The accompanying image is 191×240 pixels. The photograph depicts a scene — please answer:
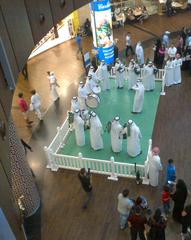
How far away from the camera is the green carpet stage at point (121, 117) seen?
364 inches

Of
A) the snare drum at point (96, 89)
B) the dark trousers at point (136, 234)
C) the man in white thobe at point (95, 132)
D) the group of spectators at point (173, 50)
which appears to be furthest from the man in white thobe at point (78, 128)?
the group of spectators at point (173, 50)

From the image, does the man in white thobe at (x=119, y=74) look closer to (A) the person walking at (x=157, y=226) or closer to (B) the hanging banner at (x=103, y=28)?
(B) the hanging banner at (x=103, y=28)

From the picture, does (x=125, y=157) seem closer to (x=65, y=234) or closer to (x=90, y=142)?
(x=90, y=142)

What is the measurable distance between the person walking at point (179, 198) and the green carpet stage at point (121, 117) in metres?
1.92

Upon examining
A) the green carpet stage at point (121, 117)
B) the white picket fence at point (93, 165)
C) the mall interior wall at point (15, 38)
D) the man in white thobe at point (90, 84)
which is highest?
the mall interior wall at point (15, 38)

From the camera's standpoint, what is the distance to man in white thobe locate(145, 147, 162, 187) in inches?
301

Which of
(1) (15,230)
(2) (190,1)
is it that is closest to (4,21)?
(1) (15,230)

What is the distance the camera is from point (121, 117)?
10.6m

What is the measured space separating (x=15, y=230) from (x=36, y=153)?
4999 millimetres

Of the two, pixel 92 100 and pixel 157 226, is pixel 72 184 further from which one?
pixel 157 226

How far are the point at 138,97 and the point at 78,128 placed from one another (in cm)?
224

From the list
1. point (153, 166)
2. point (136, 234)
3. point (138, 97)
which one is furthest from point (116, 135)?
point (136, 234)

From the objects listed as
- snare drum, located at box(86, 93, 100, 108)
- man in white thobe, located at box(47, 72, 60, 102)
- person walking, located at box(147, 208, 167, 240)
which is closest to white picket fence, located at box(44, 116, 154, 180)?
snare drum, located at box(86, 93, 100, 108)

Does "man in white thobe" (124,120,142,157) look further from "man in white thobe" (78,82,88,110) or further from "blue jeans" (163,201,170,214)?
"man in white thobe" (78,82,88,110)
